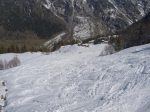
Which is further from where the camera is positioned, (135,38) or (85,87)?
(135,38)

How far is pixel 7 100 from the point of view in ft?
101

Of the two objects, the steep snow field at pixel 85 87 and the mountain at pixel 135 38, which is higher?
the mountain at pixel 135 38

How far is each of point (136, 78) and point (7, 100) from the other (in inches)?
405

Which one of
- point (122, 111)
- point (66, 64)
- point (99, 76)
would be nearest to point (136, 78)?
point (99, 76)

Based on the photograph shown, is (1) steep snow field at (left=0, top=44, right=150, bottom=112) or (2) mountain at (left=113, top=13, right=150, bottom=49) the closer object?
(1) steep snow field at (left=0, top=44, right=150, bottom=112)

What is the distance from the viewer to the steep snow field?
2548 centimetres

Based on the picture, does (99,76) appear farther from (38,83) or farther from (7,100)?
(7,100)

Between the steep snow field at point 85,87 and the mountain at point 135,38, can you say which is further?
the mountain at point 135,38

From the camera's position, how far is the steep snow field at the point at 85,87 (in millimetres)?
25484

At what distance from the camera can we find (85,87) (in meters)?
30.5

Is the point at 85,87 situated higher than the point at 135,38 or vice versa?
the point at 135,38

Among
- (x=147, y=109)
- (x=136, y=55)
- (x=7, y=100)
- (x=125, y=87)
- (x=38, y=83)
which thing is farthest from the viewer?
(x=136, y=55)

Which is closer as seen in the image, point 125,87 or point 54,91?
point 125,87

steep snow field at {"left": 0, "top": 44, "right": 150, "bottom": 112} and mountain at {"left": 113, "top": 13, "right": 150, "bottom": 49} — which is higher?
mountain at {"left": 113, "top": 13, "right": 150, "bottom": 49}
